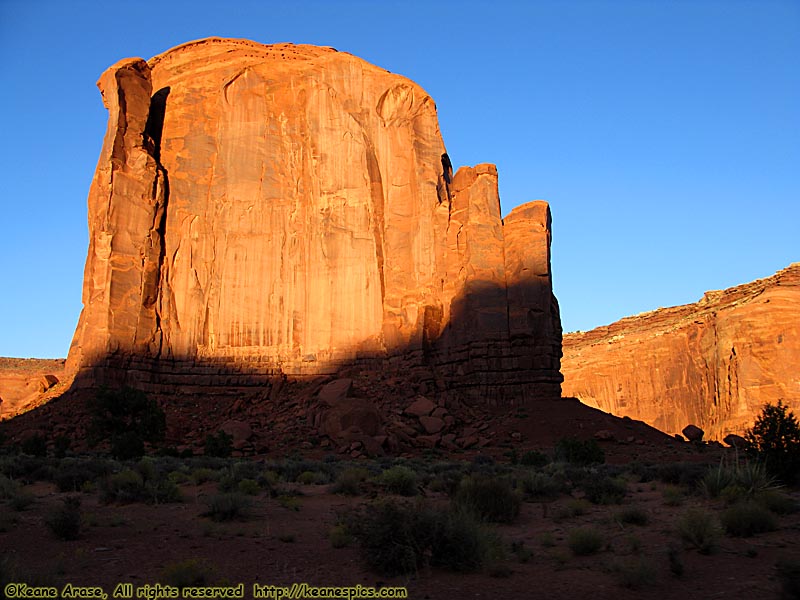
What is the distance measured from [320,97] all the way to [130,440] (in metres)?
26.9

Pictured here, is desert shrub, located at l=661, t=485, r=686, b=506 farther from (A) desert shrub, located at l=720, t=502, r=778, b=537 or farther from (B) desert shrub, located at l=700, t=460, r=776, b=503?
(A) desert shrub, located at l=720, t=502, r=778, b=537

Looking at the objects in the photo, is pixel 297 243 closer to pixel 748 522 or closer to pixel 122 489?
pixel 122 489

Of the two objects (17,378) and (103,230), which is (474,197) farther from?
(17,378)

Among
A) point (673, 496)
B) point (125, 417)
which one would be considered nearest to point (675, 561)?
point (673, 496)

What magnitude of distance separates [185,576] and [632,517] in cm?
680

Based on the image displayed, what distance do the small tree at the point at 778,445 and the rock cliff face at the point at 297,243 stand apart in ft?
73.1

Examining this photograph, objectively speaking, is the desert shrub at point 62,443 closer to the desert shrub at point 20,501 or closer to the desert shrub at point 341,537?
the desert shrub at point 20,501

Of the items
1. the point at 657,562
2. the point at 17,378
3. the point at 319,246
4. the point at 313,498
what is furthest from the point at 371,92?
the point at 657,562

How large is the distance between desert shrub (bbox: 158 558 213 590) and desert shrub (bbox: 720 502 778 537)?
271 inches

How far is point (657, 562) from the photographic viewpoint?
869 centimetres

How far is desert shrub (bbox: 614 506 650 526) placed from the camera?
36.7 feet

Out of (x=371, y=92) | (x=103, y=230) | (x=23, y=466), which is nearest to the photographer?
(x=23, y=466)

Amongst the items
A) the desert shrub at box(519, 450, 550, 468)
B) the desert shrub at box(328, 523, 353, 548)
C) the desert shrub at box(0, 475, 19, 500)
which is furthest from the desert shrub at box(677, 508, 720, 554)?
the desert shrub at box(519, 450, 550, 468)

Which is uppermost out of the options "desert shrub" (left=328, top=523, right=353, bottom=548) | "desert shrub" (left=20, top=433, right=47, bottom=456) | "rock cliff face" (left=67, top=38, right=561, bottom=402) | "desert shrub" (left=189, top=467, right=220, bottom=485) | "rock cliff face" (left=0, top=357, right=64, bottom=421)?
"rock cliff face" (left=67, top=38, right=561, bottom=402)
